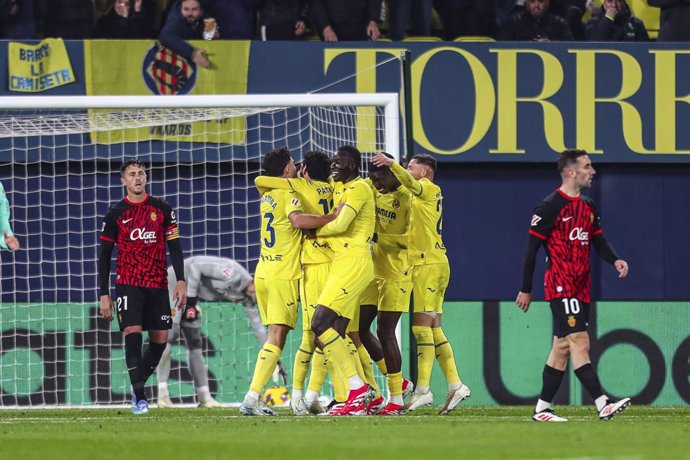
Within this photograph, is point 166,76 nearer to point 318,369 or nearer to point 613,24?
point 613,24

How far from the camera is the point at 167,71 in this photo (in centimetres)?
1541

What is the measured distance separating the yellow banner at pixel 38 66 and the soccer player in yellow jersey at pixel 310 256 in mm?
5090

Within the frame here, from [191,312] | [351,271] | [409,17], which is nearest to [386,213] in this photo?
[351,271]

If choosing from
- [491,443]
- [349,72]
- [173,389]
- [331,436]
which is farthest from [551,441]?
[349,72]

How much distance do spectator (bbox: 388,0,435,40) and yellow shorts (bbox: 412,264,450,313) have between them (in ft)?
17.0

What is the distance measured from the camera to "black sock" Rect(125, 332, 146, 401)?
36.3 feet

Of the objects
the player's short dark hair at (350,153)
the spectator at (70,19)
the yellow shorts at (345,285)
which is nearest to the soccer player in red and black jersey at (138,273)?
the yellow shorts at (345,285)

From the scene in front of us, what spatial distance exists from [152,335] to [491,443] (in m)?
4.11

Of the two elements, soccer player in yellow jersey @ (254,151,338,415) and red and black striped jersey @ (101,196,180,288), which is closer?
soccer player in yellow jersey @ (254,151,338,415)

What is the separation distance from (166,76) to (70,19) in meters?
1.21

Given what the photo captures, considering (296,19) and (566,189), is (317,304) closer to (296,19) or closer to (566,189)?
(566,189)

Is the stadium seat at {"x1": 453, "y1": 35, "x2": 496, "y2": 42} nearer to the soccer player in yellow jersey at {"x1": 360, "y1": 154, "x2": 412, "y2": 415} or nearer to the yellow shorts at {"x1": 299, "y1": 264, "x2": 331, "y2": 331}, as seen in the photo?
the soccer player in yellow jersey at {"x1": 360, "y1": 154, "x2": 412, "y2": 415}

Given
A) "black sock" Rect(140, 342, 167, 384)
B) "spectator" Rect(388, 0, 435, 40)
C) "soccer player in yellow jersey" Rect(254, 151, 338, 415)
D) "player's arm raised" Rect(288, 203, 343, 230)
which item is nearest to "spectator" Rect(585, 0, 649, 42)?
"spectator" Rect(388, 0, 435, 40)

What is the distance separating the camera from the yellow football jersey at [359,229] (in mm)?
10398
